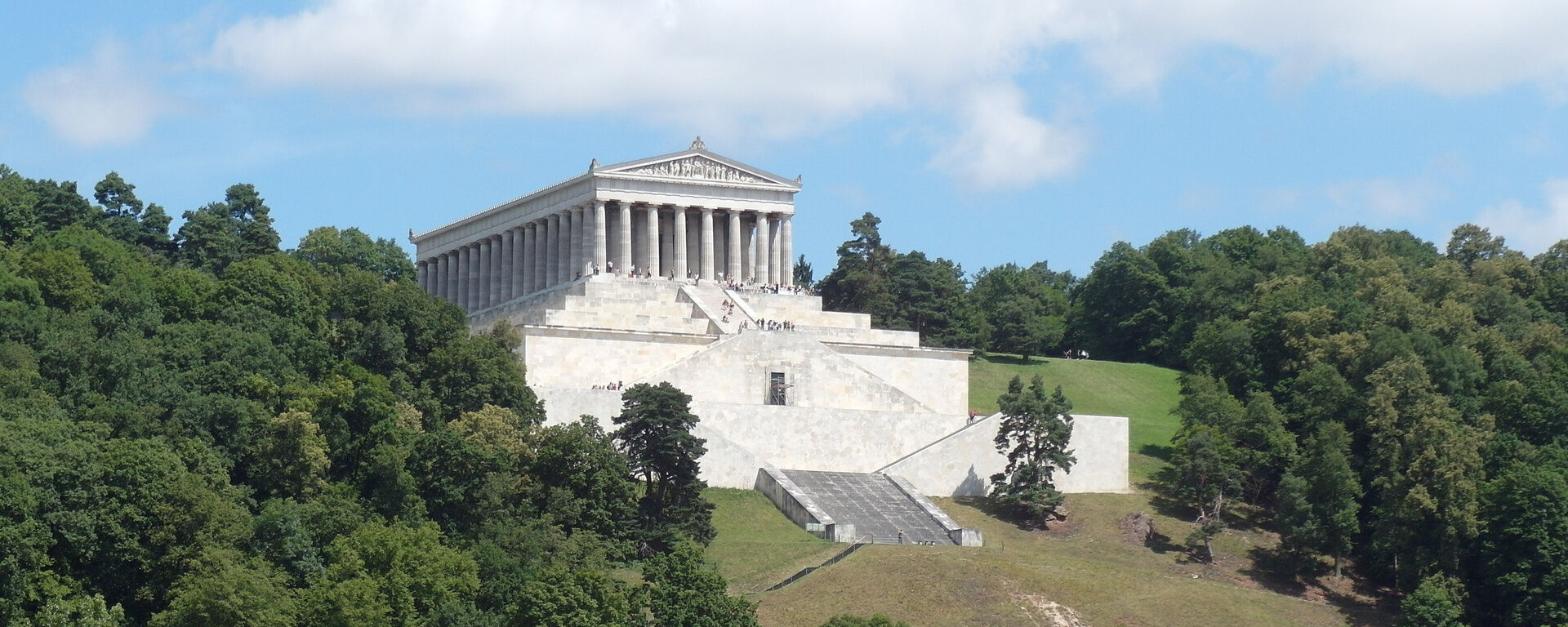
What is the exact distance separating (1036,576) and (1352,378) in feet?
66.7

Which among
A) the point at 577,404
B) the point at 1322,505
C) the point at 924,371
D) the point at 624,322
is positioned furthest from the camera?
the point at 924,371

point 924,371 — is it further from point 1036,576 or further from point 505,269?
point 505,269

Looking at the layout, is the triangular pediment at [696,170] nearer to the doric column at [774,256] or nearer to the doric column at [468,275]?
the doric column at [774,256]

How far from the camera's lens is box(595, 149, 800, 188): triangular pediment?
9069 centimetres

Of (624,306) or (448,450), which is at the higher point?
(624,306)

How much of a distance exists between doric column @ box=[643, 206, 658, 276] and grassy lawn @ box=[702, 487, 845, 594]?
20.3m

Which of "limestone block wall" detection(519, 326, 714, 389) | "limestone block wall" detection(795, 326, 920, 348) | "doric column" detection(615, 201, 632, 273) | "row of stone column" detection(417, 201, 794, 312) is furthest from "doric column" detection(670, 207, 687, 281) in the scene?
"limestone block wall" detection(519, 326, 714, 389)

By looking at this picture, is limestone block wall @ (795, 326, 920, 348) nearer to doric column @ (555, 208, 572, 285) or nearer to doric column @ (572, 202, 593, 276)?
doric column @ (572, 202, 593, 276)

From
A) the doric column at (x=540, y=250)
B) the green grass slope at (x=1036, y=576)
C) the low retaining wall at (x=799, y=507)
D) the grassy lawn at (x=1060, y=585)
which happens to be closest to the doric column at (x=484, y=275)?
the doric column at (x=540, y=250)

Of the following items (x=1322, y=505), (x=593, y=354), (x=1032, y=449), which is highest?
(x=593, y=354)

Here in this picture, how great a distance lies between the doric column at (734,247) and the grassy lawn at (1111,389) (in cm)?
928

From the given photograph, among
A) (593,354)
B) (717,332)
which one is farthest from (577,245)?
(593,354)

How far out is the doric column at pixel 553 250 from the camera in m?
92.4

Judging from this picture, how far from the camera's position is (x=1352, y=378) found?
79812mm
